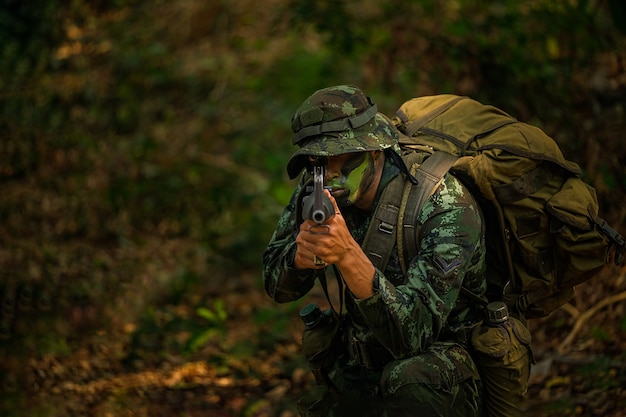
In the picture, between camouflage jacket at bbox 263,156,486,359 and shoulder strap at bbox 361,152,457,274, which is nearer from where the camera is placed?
camouflage jacket at bbox 263,156,486,359

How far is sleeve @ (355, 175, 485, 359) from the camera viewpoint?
318cm

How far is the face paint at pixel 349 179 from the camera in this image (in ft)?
11.0

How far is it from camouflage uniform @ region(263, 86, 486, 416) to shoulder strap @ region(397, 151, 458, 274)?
0.03 meters

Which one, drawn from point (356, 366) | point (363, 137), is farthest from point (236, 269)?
point (363, 137)

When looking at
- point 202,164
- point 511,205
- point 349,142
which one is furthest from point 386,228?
point 202,164

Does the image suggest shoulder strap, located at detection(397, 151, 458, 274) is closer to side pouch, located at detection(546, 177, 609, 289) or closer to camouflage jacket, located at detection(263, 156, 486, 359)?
camouflage jacket, located at detection(263, 156, 486, 359)

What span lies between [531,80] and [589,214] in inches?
150

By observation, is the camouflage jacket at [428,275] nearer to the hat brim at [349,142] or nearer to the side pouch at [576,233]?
the hat brim at [349,142]

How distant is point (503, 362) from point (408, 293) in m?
0.62

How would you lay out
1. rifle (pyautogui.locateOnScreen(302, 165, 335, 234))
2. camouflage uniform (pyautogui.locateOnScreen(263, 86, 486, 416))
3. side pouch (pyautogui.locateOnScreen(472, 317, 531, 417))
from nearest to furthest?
rifle (pyautogui.locateOnScreen(302, 165, 335, 234))
camouflage uniform (pyautogui.locateOnScreen(263, 86, 486, 416))
side pouch (pyautogui.locateOnScreen(472, 317, 531, 417))

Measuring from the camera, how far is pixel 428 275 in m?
3.24

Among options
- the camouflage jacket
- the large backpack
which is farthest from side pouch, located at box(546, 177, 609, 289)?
the camouflage jacket

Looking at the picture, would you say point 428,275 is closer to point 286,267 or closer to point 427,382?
point 427,382

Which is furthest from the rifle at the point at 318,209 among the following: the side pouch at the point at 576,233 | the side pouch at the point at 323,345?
the side pouch at the point at 576,233
